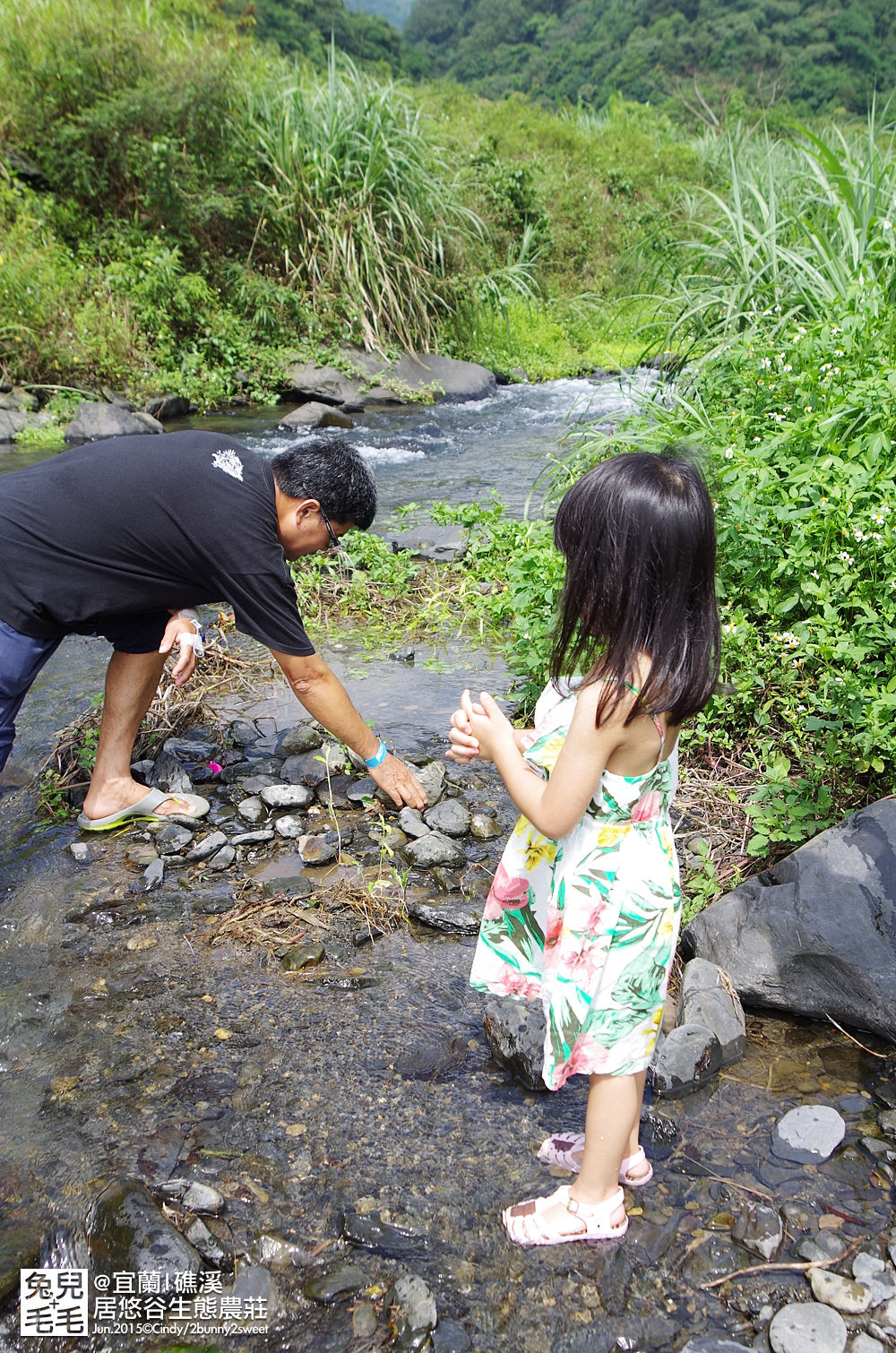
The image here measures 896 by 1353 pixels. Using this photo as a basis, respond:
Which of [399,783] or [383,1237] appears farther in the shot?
[399,783]

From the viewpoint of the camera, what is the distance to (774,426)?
3404mm

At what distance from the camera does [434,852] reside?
9.74ft

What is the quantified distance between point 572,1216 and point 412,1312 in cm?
33

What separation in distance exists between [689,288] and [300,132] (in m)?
7.50

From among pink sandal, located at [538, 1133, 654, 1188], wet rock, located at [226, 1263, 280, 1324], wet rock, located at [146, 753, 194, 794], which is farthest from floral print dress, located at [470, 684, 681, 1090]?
wet rock, located at [146, 753, 194, 794]

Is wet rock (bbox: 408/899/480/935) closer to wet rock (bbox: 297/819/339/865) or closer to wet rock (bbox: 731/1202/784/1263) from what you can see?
wet rock (bbox: 297/819/339/865)

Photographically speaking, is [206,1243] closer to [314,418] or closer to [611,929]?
[611,929]

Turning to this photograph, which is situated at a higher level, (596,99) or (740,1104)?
(596,99)

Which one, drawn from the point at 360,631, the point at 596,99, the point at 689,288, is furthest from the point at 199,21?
the point at 596,99

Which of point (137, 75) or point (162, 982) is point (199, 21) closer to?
point (137, 75)

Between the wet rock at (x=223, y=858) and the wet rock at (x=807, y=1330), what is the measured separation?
193 centimetres

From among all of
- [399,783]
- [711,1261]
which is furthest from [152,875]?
[711,1261]

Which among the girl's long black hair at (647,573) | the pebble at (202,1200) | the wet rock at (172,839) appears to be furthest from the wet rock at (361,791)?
the girl's long black hair at (647,573)

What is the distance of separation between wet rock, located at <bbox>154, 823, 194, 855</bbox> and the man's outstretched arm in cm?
65
